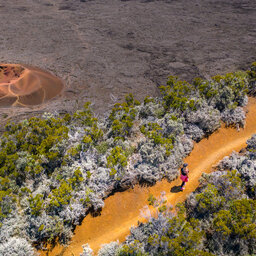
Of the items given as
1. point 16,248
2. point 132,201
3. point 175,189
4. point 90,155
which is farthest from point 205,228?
point 16,248

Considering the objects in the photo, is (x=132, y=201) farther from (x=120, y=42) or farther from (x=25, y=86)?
(x=120, y=42)

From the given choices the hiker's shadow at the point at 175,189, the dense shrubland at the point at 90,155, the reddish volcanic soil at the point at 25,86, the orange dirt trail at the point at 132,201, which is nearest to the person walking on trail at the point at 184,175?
the hiker's shadow at the point at 175,189

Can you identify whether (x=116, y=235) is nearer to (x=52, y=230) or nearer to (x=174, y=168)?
(x=52, y=230)

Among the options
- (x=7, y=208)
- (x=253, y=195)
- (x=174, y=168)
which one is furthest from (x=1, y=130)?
(x=253, y=195)

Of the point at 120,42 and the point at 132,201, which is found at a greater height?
the point at 120,42

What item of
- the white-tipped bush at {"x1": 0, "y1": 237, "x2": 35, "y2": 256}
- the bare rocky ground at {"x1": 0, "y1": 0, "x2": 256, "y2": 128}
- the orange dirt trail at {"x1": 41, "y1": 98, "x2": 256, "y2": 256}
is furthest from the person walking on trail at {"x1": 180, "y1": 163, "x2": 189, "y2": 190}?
the bare rocky ground at {"x1": 0, "y1": 0, "x2": 256, "y2": 128}

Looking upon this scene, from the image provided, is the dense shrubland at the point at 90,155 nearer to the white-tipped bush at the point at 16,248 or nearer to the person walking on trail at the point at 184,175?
the white-tipped bush at the point at 16,248
